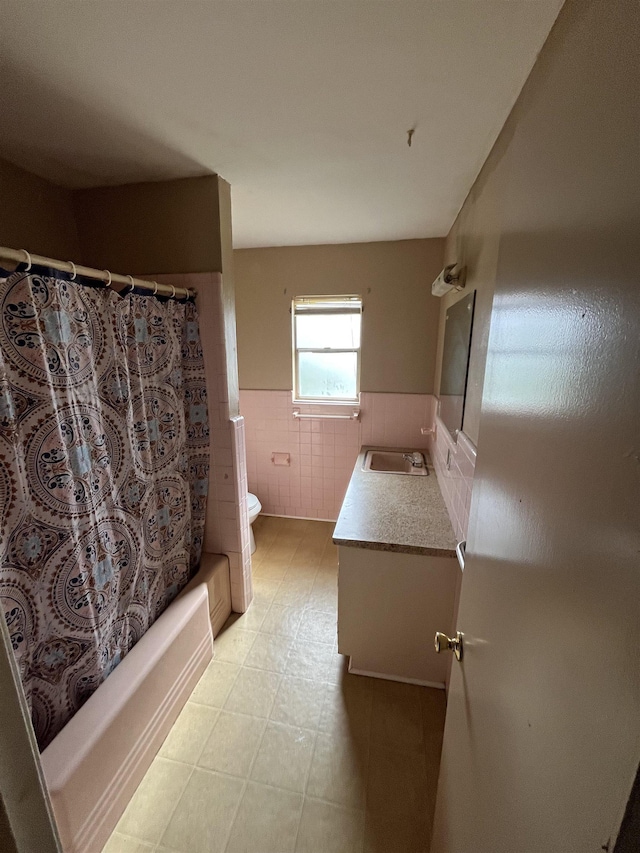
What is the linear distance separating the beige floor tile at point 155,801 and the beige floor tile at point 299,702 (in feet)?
1.27

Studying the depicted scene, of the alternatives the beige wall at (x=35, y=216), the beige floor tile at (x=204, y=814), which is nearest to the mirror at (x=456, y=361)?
the beige floor tile at (x=204, y=814)

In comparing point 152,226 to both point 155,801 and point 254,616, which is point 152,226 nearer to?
point 254,616

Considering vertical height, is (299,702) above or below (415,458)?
below

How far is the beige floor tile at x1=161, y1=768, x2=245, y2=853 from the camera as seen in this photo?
113cm

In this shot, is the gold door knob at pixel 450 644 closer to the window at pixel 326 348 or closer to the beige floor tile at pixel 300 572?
the beige floor tile at pixel 300 572

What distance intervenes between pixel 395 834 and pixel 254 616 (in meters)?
1.13

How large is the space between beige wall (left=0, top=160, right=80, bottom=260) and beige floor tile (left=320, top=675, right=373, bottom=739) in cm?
240

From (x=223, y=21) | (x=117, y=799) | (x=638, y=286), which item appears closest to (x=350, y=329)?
(x=223, y=21)

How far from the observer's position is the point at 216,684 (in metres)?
1.67

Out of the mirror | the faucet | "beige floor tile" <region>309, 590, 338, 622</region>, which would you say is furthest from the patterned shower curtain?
the faucet

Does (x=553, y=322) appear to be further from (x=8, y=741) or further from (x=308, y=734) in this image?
(x=308, y=734)

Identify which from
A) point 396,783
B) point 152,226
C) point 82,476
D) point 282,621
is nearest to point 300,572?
point 282,621

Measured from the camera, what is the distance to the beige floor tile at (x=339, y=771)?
1.25 meters

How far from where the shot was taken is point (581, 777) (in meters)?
0.34
